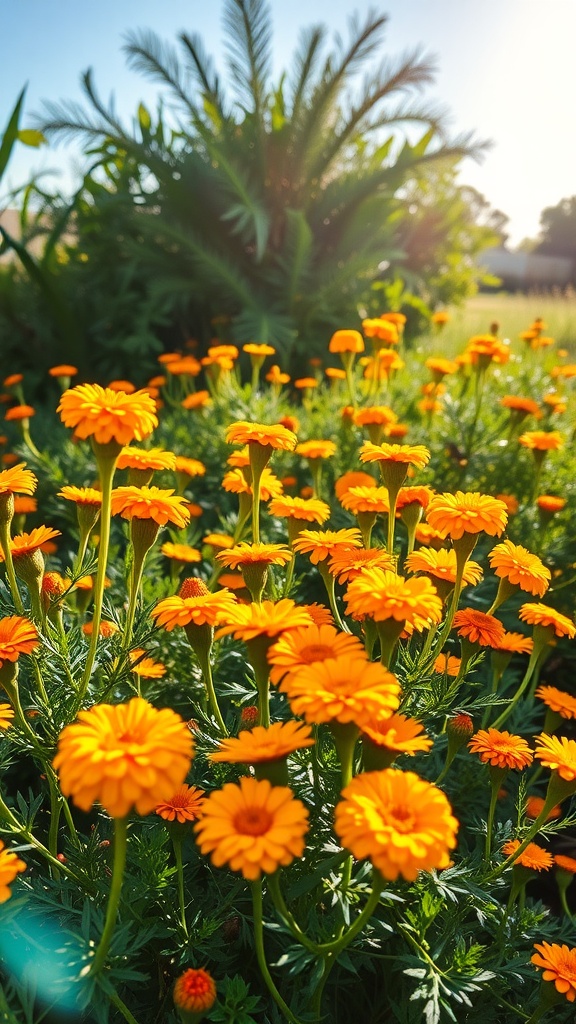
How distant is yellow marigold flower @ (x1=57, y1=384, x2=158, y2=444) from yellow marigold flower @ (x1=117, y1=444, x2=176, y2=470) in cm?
22

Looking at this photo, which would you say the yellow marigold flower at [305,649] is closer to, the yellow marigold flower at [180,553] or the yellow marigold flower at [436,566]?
the yellow marigold flower at [436,566]

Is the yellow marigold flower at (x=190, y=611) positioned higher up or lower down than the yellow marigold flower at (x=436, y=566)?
higher up

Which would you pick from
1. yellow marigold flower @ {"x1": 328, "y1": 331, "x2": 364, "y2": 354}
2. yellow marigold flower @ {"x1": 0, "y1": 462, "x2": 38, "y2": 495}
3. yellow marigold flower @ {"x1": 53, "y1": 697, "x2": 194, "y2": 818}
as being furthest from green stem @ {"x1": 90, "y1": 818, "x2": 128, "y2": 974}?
yellow marigold flower @ {"x1": 328, "y1": 331, "x2": 364, "y2": 354}

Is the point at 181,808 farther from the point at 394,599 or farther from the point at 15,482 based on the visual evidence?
the point at 15,482

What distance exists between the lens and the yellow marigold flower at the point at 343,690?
2.26ft

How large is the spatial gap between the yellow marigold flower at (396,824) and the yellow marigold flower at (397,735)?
0.15 feet

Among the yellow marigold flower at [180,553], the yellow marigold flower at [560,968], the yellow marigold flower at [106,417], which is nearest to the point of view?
the yellow marigold flower at [106,417]

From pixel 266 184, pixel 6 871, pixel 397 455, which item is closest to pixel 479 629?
pixel 397 455

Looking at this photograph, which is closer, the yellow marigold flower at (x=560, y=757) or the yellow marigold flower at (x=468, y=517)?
the yellow marigold flower at (x=560, y=757)

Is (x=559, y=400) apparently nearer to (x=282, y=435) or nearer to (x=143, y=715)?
(x=282, y=435)

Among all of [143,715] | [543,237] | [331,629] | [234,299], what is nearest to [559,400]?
[331,629]

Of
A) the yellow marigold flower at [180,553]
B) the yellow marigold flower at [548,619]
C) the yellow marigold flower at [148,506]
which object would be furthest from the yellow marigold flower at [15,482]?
the yellow marigold flower at [548,619]

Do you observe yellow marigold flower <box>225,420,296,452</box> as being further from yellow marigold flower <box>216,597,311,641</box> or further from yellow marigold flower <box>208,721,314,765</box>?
yellow marigold flower <box>208,721,314,765</box>

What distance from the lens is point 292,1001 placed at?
3.31 ft
